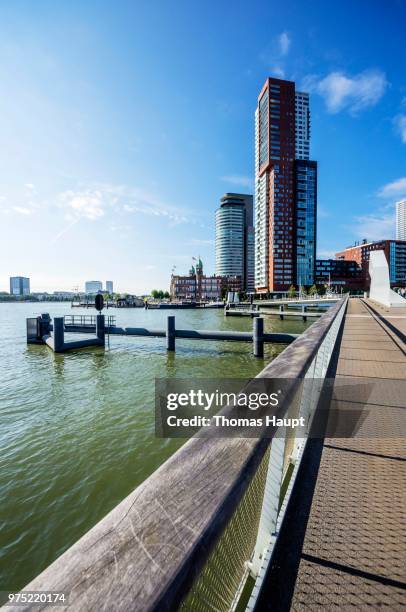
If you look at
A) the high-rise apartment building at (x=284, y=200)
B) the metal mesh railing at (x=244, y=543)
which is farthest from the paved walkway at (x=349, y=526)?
the high-rise apartment building at (x=284, y=200)

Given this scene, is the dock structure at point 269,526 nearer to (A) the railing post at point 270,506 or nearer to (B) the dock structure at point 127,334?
(A) the railing post at point 270,506

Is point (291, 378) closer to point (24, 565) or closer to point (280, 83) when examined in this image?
point (24, 565)

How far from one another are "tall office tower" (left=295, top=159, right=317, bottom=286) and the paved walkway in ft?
385

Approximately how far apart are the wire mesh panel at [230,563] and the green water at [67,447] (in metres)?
4.04

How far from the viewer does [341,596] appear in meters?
1.61

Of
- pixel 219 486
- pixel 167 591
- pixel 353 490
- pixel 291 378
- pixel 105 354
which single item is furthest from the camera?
pixel 105 354

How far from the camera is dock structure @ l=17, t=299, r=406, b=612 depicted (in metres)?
0.68

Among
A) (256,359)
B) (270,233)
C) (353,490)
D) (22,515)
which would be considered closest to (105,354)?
(256,359)

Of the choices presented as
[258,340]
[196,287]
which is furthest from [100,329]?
[196,287]

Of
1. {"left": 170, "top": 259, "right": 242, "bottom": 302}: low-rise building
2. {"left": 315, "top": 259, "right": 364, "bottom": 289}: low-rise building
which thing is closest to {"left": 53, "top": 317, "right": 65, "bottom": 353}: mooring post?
{"left": 170, "top": 259, "right": 242, "bottom": 302}: low-rise building

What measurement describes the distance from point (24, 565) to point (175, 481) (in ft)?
17.1

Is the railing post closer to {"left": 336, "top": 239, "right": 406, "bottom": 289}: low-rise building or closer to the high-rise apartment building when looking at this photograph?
the high-rise apartment building

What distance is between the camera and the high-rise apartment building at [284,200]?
113312 mm

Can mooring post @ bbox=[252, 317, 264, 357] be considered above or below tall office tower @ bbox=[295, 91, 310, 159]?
below
